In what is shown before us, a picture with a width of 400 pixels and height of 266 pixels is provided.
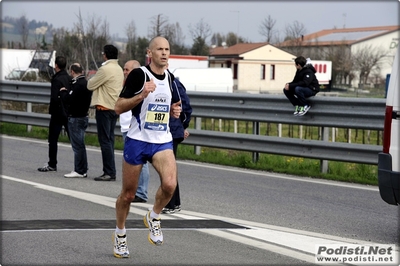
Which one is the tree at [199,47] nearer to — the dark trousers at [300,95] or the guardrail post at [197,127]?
the guardrail post at [197,127]

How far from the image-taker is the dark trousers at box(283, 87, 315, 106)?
12.7 meters

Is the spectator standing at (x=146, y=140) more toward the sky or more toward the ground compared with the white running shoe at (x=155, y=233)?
more toward the sky

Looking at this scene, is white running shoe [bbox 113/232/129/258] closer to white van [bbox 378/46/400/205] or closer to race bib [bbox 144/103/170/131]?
race bib [bbox 144/103/170/131]

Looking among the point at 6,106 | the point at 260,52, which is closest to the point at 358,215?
the point at 6,106

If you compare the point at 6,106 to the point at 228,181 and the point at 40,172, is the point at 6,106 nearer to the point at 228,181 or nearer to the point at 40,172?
the point at 40,172

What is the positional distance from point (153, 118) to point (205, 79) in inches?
1758

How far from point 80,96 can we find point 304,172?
3883 mm

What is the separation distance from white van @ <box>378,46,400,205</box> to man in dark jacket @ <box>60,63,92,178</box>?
5.66 meters

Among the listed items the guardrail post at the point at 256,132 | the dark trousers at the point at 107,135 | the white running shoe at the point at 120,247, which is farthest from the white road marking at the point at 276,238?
the guardrail post at the point at 256,132

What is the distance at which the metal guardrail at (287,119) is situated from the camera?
11953 millimetres

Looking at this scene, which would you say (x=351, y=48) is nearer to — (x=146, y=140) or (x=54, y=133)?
(x=54, y=133)

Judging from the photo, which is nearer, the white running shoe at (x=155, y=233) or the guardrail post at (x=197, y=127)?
the white running shoe at (x=155, y=233)

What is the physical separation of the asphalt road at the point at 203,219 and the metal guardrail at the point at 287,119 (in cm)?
68

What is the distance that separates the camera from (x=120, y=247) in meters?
6.70
